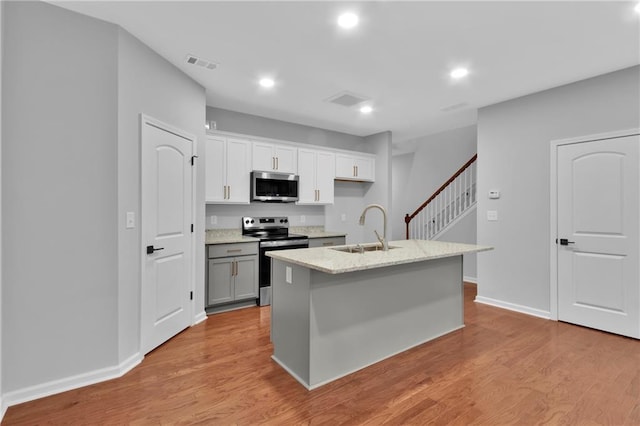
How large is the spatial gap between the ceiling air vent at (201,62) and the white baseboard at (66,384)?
9.00 ft

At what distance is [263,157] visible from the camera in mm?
4594

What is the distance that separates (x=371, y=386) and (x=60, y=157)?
2820 mm

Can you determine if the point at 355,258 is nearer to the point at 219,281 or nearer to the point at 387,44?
the point at 387,44

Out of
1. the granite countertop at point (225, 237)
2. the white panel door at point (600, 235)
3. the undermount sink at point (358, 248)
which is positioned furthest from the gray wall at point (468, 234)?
the granite countertop at point (225, 237)

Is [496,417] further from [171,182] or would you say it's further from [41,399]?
[171,182]

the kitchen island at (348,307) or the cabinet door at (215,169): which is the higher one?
the cabinet door at (215,169)

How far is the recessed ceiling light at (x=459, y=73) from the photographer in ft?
10.6

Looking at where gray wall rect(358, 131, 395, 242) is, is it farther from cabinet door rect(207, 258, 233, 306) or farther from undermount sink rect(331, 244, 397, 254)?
cabinet door rect(207, 258, 233, 306)

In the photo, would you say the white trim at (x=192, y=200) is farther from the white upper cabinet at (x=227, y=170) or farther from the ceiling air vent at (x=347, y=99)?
the ceiling air vent at (x=347, y=99)

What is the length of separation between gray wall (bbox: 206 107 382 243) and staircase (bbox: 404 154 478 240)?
52.9 inches

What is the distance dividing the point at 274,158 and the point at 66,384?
3.41 metres

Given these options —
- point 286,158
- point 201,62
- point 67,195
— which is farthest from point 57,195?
point 286,158

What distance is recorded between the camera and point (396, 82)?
11.7ft

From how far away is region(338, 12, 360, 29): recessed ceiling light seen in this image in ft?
7.59
